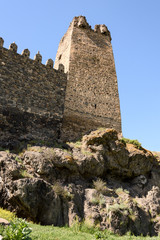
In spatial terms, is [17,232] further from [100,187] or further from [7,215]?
[100,187]

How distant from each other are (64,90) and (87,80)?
90.2 inches

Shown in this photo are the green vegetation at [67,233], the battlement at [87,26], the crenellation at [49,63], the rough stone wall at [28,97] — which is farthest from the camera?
the battlement at [87,26]

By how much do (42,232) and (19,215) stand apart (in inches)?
74.1

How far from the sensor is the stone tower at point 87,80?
53.8 feet

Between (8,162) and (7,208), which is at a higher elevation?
(8,162)

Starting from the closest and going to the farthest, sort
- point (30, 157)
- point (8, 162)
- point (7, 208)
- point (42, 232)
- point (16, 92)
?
point (42, 232) → point (7, 208) → point (8, 162) → point (30, 157) → point (16, 92)

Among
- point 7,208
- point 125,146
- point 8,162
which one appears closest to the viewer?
point 7,208

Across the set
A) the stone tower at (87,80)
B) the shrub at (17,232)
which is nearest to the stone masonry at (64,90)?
the stone tower at (87,80)

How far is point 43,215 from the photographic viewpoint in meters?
9.59

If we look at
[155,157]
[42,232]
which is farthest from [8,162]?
[155,157]

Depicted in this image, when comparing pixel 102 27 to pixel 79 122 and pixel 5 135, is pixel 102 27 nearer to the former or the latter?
pixel 79 122

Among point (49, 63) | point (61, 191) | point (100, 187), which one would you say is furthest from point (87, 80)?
point (61, 191)

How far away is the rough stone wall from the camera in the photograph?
45.6 ft

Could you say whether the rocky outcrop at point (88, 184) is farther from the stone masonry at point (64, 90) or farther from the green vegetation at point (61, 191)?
the stone masonry at point (64, 90)
